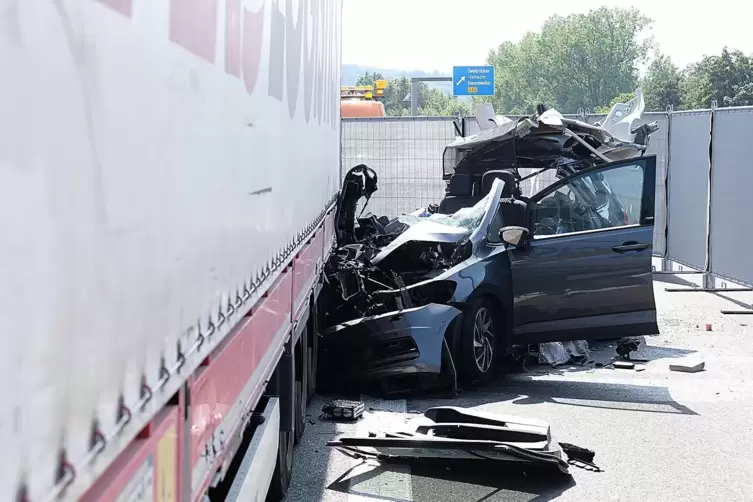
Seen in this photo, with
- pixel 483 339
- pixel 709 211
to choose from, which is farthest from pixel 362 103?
pixel 483 339

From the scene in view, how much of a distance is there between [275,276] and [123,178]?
2.93m

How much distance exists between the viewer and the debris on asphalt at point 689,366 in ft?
33.6

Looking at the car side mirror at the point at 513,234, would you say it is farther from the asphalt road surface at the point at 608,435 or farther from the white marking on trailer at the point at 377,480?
the white marking on trailer at the point at 377,480

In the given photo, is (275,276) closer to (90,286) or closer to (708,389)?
(90,286)

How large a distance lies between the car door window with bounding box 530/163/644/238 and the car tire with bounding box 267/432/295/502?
4.22 m

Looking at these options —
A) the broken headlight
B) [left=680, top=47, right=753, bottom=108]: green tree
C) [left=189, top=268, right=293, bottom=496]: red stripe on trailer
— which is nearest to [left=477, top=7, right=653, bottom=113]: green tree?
[left=680, top=47, right=753, bottom=108]: green tree

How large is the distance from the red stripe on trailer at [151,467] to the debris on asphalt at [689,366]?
8375 mm

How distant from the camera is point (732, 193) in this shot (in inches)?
604

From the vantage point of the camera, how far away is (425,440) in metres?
6.71

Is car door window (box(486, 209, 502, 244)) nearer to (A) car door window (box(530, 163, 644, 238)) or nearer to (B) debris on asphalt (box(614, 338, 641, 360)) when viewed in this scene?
(A) car door window (box(530, 163, 644, 238))

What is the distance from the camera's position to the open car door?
9422 mm

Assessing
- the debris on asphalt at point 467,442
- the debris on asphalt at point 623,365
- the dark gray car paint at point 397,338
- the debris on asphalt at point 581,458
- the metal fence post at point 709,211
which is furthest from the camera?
the metal fence post at point 709,211

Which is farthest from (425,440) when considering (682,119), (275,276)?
(682,119)

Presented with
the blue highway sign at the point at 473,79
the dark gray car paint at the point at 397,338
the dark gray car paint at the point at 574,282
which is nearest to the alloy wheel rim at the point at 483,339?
the dark gray car paint at the point at 574,282
